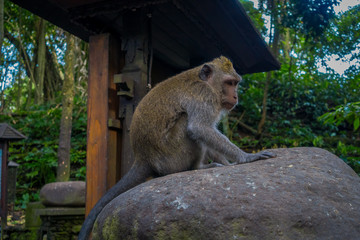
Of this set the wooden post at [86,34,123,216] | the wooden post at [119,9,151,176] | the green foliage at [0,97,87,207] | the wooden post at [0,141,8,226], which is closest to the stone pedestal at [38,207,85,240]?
the wooden post at [0,141,8,226]

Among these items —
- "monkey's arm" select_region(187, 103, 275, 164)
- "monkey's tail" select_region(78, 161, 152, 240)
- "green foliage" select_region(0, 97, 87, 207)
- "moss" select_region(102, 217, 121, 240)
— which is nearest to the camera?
"moss" select_region(102, 217, 121, 240)

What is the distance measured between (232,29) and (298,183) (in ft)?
11.9

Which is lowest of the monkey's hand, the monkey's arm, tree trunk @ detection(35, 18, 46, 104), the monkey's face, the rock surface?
the rock surface

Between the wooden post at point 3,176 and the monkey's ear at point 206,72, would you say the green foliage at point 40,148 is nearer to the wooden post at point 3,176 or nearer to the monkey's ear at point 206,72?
the wooden post at point 3,176

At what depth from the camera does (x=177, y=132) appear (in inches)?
138

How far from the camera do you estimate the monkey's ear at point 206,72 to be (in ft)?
12.3

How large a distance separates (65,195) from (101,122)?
321 cm

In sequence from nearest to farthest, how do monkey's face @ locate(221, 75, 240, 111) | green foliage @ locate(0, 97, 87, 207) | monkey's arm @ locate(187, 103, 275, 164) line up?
1. monkey's arm @ locate(187, 103, 275, 164)
2. monkey's face @ locate(221, 75, 240, 111)
3. green foliage @ locate(0, 97, 87, 207)

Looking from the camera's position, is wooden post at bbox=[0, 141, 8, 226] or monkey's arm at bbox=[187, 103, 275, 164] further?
wooden post at bbox=[0, 141, 8, 226]

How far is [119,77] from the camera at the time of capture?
4.48 metres

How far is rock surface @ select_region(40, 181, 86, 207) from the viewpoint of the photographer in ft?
23.2

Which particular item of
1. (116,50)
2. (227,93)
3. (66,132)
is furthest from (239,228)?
(66,132)

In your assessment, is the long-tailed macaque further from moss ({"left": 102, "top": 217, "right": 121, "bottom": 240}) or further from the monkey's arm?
moss ({"left": 102, "top": 217, "right": 121, "bottom": 240})

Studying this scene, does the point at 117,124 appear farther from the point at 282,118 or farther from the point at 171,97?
the point at 282,118
